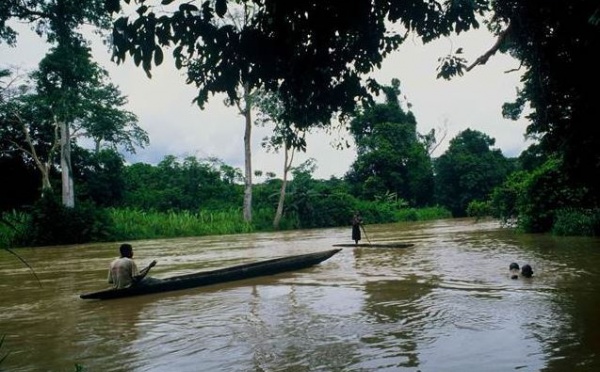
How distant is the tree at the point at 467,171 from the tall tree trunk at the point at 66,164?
3074 cm

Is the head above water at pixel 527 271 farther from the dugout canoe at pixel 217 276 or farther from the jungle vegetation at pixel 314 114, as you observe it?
the dugout canoe at pixel 217 276

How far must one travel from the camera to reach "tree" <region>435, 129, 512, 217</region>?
144 feet

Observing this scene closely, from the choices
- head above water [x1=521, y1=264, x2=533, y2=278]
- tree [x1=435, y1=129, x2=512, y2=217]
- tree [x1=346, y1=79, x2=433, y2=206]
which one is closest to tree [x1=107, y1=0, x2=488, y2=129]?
head above water [x1=521, y1=264, x2=533, y2=278]

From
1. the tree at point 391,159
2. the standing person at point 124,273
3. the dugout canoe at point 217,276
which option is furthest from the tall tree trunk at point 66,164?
the tree at point 391,159

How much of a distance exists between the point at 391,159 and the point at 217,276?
3397 centimetres

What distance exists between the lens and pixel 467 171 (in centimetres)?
4428

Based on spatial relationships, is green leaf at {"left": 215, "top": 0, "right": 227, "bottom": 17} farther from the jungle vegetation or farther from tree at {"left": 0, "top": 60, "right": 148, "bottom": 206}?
tree at {"left": 0, "top": 60, "right": 148, "bottom": 206}

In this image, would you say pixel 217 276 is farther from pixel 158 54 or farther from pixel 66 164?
pixel 66 164

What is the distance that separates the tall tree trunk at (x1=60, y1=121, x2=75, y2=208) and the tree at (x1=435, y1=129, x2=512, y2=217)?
3074 cm

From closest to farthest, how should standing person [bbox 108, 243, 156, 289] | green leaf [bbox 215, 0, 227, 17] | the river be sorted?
green leaf [bbox 215, 0, 227, 17]
the river
standing person [bbox 108, 243, 156, 289]

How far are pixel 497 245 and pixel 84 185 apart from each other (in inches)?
881

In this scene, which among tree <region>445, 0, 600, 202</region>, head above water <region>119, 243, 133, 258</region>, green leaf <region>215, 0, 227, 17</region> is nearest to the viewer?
green leaf <region>215, 0, 227, 17</region>

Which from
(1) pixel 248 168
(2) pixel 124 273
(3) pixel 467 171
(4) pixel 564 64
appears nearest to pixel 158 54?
(4) pixel 564 64

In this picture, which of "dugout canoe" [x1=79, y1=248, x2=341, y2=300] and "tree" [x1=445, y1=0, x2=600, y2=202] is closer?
"tree" [x1=445, y1=0, x2=600, y2=202]
